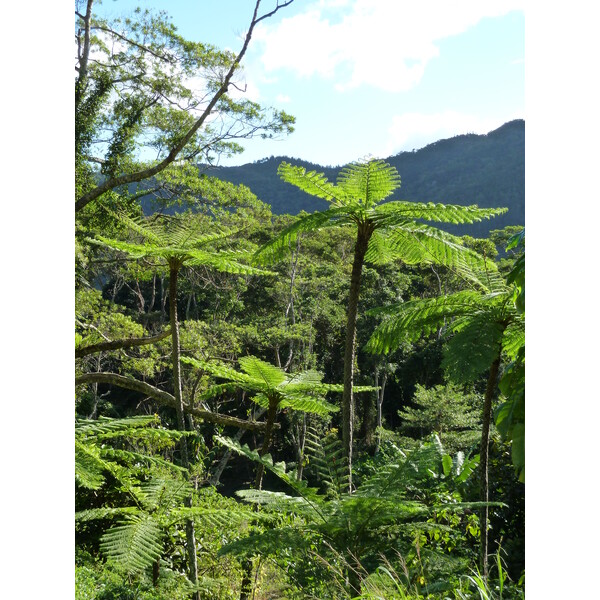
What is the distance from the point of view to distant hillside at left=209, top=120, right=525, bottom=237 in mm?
20578

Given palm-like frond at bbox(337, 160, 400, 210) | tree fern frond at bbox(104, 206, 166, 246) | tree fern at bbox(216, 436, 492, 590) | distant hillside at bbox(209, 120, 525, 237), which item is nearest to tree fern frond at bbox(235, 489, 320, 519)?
tree fern at bbox(216, 436, 492, 590)

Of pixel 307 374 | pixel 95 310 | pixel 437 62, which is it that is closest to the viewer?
pixel 437 62

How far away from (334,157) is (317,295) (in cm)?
1010

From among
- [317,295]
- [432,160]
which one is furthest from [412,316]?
[432,160]

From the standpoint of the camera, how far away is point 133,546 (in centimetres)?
231

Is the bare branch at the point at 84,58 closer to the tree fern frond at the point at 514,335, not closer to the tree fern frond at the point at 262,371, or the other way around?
the tree fern frond at the point at 262,371

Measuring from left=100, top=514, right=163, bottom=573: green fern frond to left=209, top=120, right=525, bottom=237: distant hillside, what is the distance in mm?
17518

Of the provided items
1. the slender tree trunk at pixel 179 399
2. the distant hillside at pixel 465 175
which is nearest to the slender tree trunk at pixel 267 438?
the slender tree trunk at pixel 179 399

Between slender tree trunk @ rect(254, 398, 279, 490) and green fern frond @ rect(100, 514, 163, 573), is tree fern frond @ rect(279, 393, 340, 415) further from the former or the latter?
green fern frond @ rect(100, 514, 163, 573)
